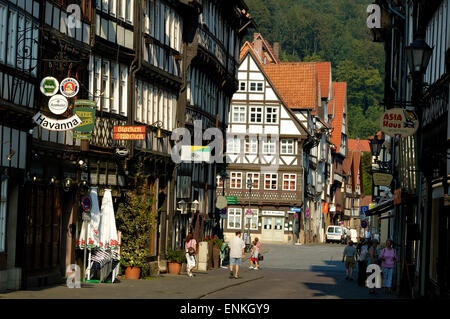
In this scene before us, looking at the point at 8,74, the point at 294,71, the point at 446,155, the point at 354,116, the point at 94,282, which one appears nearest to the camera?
the point at 446,155

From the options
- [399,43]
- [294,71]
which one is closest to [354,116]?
[294,71]

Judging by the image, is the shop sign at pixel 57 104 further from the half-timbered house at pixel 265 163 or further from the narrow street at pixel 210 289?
the half-timbered house at pixel 265 163

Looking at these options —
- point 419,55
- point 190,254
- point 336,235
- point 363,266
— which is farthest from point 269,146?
point 419,55

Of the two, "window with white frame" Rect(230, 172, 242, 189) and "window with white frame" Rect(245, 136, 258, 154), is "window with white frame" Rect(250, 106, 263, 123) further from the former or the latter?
"window with white frame" Rect(230, 172, 242, 189)

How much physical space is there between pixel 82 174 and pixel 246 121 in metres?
48.9

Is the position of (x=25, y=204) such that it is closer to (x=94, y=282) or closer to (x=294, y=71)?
(x=94, y=282)

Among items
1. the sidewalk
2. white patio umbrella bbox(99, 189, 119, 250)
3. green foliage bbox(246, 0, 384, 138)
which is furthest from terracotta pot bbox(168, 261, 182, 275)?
green foliage bbox(246, 0, 384, 138)

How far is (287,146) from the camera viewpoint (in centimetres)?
7588

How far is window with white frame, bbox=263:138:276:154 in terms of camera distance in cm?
7562

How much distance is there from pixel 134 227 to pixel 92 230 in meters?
3.33

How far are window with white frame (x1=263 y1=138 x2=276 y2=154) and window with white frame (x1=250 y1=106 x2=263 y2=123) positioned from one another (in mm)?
2061

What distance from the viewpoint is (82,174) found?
26203mm

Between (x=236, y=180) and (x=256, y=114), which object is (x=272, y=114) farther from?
(x=236, y=180)

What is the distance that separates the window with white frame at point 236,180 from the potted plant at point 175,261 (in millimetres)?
42763
